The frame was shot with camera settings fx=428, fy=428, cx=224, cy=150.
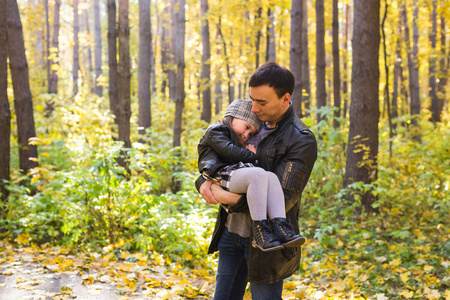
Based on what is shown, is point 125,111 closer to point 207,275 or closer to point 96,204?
point 96,204

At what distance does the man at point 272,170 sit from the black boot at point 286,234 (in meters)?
0.12

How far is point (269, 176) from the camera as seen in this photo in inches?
92.7

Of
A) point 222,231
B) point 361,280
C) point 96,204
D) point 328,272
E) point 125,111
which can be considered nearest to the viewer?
point 222,231

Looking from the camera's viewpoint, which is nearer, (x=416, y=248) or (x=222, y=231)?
(x=222, y=231)

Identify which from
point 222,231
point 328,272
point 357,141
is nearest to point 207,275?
point 328,272

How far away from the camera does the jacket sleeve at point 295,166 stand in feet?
7.80

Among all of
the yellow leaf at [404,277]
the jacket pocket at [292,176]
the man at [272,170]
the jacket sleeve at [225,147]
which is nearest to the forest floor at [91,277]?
the yellow leaf at [404,277]

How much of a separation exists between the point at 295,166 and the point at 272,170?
16 centimetres

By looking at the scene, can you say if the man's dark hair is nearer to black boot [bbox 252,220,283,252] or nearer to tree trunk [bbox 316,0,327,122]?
black boot [bbox 252,220,283,252]

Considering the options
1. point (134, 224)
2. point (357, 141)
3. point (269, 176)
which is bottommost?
point (134, 224)

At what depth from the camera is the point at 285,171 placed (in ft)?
7.82

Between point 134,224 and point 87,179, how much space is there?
1.02 m

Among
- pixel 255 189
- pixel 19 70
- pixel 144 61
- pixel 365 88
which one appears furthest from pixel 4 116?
pixel 365 88

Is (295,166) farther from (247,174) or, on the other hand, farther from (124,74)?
(124,74)
